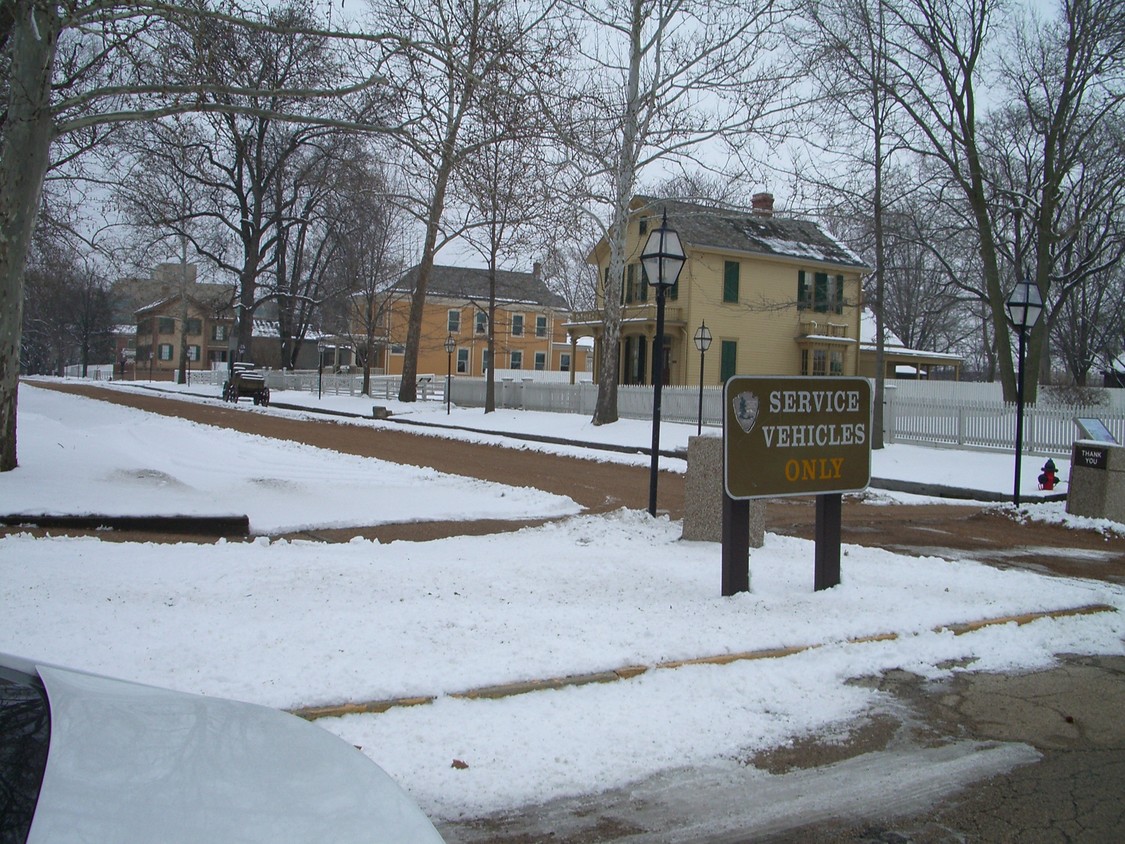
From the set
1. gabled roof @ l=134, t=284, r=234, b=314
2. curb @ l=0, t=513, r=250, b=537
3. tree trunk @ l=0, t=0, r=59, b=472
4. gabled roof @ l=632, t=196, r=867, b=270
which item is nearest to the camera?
curb @ l=0, t=513, r=250, b=537

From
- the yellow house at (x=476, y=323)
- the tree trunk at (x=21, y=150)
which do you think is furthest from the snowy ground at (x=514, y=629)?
the yellow house at (x=476, y=323)

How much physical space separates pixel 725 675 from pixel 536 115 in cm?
829

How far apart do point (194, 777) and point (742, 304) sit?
3867 cm

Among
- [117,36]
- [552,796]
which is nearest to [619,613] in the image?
[552,796]

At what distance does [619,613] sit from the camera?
6.49 metres

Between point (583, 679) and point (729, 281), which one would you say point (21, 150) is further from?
point (729, 281)

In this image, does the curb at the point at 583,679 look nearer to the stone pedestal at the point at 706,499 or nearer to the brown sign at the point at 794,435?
the brown sign at the point at 794,435

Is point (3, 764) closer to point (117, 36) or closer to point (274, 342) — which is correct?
point (117, 36)

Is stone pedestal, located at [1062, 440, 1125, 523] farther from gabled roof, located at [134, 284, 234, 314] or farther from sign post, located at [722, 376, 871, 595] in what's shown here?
gabled roof, located at [134, 284, 234, 314]

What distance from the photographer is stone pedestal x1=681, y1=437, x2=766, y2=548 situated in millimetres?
9219

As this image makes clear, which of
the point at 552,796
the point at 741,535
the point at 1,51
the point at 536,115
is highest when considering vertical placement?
the point at 1,51

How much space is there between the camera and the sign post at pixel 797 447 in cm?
692

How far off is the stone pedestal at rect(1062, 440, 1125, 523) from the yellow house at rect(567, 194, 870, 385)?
80.2ft

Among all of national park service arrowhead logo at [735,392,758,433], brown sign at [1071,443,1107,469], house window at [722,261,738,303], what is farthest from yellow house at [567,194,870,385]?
national park service arrowhead logo at [735,392,758,433]
